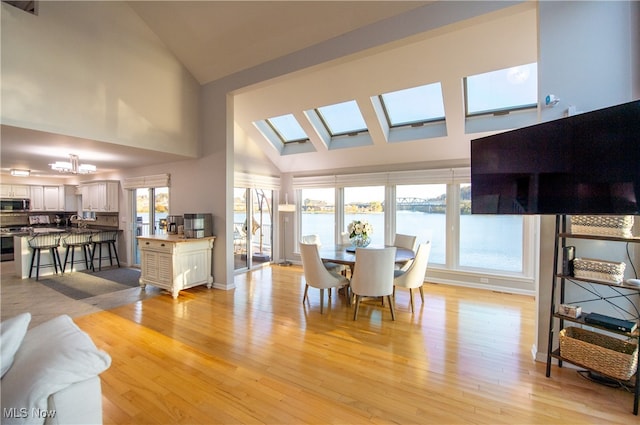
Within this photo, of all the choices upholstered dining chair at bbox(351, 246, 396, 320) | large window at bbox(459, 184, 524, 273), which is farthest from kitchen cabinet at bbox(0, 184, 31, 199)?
large window at bbox(459, 184, 524, 273)

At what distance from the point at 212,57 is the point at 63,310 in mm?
4229

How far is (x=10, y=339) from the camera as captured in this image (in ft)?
3.98

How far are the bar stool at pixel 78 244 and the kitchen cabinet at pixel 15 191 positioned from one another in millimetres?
3380

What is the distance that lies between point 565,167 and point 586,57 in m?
1.01

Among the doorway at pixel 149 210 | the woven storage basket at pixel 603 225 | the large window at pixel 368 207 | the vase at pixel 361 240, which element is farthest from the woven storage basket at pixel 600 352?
the doorway at pixel 149 210

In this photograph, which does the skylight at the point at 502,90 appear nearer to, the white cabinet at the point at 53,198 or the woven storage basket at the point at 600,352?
the woven storage basket at the point at 600,352

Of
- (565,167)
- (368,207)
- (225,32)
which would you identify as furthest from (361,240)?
(225,32)

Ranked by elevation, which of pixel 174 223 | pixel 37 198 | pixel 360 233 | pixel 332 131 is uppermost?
pixel 332 131

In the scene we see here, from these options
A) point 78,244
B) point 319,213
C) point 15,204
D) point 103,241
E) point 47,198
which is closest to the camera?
point 78,244

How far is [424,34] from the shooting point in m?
2.96

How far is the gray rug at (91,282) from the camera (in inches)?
178

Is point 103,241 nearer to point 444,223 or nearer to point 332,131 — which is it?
point 332,131

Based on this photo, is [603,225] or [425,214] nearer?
[603,225]

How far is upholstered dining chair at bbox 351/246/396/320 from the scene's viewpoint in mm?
3338
